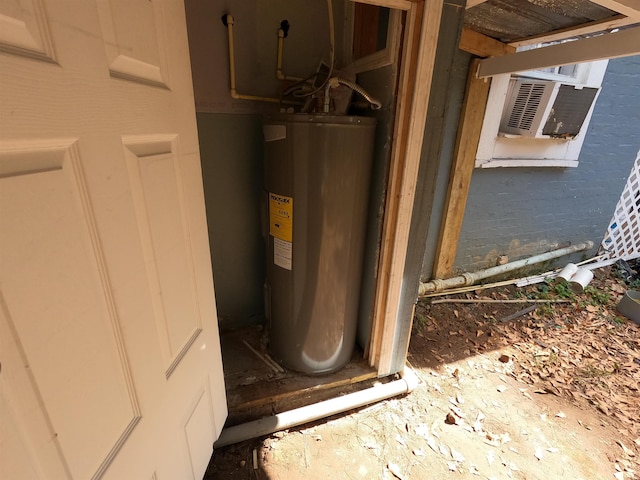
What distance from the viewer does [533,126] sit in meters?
2.42

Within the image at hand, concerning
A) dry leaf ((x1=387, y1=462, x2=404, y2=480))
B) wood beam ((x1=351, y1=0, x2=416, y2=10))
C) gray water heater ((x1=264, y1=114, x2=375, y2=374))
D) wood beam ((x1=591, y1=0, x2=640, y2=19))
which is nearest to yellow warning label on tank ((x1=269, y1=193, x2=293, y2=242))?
gray water heater ((x1=264, y1=114, x2=375, y2=374))

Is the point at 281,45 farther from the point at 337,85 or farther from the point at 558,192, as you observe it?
the point at 558,192

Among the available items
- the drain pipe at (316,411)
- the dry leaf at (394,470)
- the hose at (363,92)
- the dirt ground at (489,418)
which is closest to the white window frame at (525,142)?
the dirt ground at (489,418)

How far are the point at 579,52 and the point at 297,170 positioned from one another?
1.59 metres

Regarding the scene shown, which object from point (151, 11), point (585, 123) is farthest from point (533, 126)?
point (151, 11)

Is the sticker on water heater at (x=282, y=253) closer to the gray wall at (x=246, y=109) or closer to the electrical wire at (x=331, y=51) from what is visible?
the gray wall at (x=246, y=109)

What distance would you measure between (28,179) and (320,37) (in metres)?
1.63

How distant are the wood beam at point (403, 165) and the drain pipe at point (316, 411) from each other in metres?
0.11

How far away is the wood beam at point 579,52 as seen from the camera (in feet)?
4.56

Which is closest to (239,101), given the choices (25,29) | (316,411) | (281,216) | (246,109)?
(246,109)

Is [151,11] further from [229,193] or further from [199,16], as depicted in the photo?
[229,193]

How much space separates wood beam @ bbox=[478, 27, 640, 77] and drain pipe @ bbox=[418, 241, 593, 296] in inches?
65.0

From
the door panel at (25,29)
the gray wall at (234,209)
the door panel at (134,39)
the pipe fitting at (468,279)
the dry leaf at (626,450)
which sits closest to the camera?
the door panel at (25,29)

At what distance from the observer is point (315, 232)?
1381 millimetres
